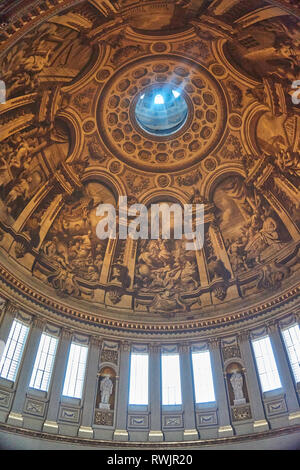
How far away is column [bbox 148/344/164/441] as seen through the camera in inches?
717

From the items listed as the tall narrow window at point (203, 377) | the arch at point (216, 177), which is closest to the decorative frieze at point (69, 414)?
the tall narrow window at point (203, 377)

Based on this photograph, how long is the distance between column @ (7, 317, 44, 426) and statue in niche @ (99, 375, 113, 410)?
10.3 ft

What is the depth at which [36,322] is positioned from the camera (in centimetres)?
1938

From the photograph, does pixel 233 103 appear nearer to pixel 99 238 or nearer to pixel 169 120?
pixel 169 120

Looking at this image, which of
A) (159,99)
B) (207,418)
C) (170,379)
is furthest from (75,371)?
(159,99)

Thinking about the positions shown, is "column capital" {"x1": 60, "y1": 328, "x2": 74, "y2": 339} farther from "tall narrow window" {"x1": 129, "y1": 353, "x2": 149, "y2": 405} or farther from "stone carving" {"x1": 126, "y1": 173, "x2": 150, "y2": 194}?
"stone carving" {"x1": 126, "y1": 173, "x2": 150, "y2": 194}

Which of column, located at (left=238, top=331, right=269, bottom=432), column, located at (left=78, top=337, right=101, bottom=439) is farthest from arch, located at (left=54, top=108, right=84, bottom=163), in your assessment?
column, located at (left=238, top=331, right=269, bottom=432)

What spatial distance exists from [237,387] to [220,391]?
74cm

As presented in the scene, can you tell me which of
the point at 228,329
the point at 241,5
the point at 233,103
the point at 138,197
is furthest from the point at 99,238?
the point at 241,5

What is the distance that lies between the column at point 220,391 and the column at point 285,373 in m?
2.44

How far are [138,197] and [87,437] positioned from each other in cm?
1268

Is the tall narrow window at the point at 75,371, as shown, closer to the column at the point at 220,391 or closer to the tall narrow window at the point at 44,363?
the tall narrow window at the point at 44,363

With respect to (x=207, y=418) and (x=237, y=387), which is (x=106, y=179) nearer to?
(x=237, y=387)

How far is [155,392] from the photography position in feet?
63.2
